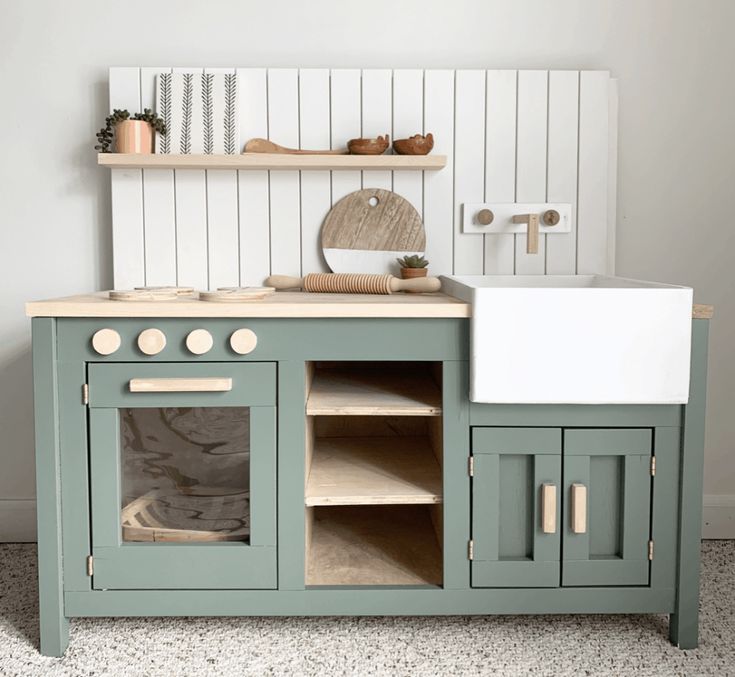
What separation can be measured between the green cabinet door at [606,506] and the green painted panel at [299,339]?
1.19 ft

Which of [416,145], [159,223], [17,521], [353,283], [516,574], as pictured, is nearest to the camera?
[516,574]

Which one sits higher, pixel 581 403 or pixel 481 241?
pixel 481 241

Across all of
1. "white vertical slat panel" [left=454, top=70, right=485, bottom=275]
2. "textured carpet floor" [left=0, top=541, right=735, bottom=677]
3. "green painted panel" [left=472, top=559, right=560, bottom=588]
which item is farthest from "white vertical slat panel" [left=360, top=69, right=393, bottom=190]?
"textured carpet floor" [left=0, top=541, right=735, bottom=677]

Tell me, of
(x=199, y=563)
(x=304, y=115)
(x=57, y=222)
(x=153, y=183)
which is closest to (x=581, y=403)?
(x=199, y=563)

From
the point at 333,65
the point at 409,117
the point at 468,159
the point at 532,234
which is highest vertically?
the point at 333,65

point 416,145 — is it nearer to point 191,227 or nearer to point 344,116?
point 344,116

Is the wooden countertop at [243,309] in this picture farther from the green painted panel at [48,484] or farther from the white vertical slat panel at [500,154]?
the white vertical slat panel at [500,154]

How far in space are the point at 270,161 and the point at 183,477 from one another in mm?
945

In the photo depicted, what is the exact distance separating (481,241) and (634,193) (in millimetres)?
524

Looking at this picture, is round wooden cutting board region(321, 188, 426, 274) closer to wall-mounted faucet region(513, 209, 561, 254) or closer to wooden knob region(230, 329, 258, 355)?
wall-mounted faucet region(513, 209, 561, 254)

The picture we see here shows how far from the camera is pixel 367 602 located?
6.04ft

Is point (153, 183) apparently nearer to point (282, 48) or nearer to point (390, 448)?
point (282, 48)

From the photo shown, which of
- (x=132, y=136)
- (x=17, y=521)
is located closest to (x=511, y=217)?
(x=132, y=136)

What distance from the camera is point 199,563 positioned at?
182 centimetres
